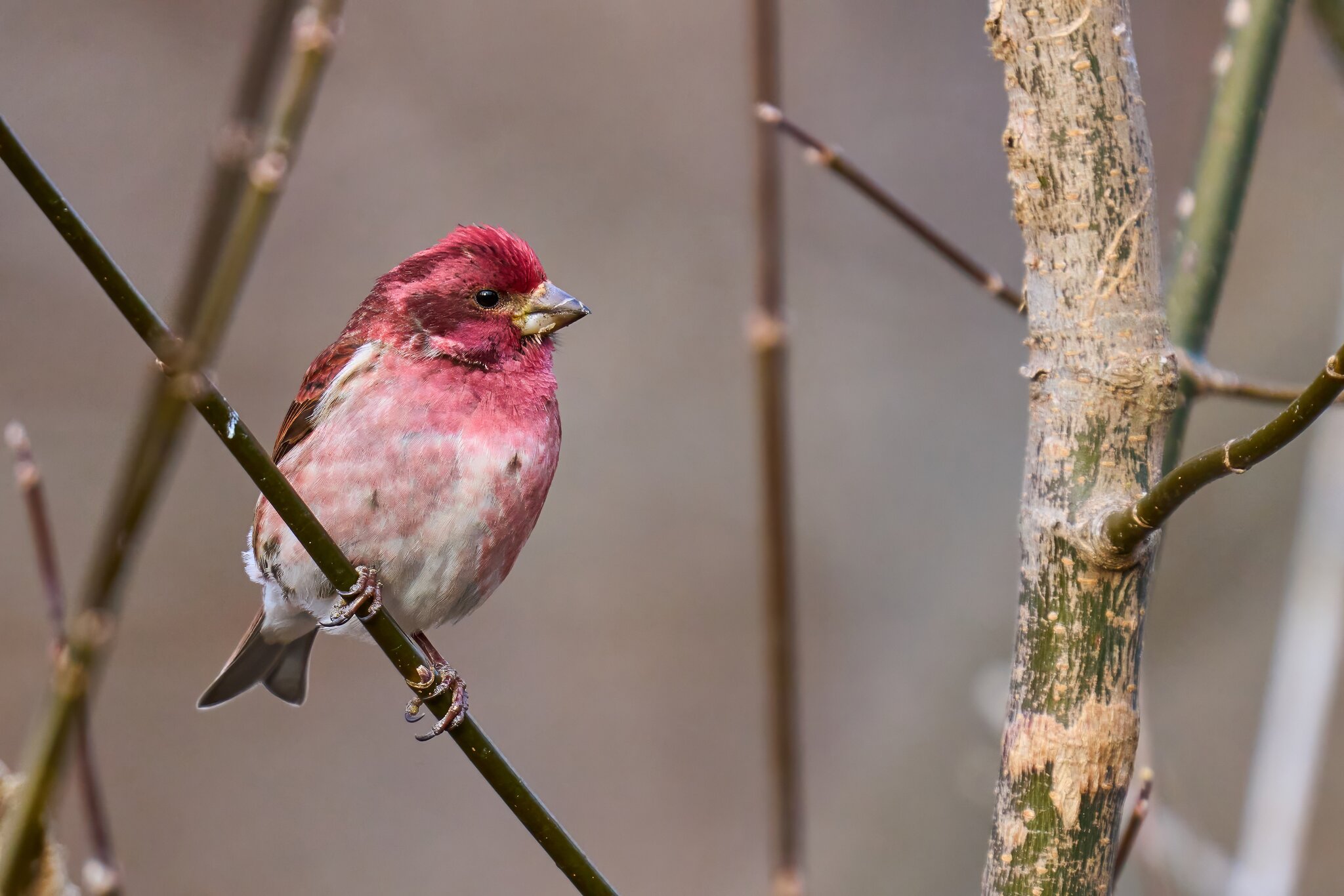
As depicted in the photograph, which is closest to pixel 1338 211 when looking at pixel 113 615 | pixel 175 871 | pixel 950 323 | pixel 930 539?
pixel 950 323

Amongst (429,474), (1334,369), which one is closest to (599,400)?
(429,474)

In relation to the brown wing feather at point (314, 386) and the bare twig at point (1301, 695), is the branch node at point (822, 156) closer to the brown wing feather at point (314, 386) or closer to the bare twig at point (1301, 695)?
the brown wing feather at point (314, 386)

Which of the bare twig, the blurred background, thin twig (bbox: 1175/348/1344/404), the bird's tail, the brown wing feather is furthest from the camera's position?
the blurred background

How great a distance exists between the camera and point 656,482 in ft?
21.6

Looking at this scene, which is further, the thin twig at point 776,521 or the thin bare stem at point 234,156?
the thin twig at point 776,521

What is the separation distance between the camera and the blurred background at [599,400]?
601cm

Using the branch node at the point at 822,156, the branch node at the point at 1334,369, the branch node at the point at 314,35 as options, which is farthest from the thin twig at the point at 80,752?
the branch node at the point at 1334,369

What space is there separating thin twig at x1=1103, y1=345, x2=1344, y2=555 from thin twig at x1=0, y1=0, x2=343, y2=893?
112 cm

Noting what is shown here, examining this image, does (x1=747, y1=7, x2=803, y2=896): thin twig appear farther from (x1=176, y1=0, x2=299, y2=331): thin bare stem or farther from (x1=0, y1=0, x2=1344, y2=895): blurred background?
(x1=0, y1=0, x2=1344, y2=895): blurred background

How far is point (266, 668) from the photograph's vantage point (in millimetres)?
3275

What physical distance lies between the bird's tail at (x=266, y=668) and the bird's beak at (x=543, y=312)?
127 cm

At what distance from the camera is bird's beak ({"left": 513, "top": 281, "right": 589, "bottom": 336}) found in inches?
90.7

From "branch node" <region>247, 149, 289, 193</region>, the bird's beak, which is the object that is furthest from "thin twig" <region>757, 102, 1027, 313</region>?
"branch node" <region>247, 149, 289, 193</region>

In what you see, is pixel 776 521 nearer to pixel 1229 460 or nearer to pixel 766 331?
pixel 766 331
